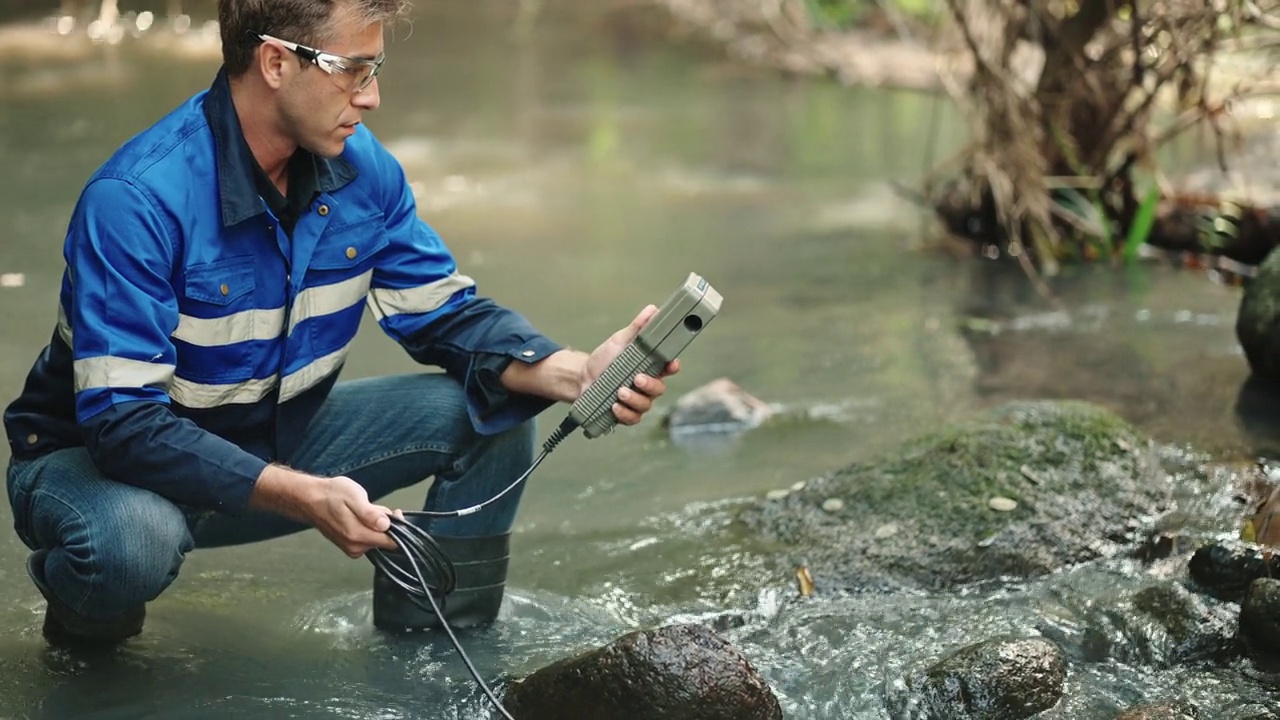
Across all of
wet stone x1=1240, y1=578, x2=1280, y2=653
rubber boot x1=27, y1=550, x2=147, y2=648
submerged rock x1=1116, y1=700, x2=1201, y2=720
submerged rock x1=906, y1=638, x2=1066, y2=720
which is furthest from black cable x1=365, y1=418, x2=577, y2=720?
wet stone x1=1240, y1=578, x2=1280, y2=653

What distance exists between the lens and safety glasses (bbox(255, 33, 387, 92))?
8.43ft

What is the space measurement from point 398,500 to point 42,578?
4.27 feet

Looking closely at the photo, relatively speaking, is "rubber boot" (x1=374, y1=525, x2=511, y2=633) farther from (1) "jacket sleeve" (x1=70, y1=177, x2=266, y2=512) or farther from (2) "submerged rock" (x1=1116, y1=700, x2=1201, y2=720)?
(2) "submerged rock" (x1=1116, y1=700, x2=1201, y2=720)

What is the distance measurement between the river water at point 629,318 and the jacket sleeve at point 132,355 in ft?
1.74

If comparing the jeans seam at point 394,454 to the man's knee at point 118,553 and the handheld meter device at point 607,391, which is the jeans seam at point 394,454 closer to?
the handheld meter device at point 607,391

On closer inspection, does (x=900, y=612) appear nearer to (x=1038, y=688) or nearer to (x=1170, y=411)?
(x=1038, y=688)

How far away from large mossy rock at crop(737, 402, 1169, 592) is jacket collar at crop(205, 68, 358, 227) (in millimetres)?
1592

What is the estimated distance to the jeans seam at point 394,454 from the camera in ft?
9.81

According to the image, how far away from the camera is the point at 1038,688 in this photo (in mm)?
2865

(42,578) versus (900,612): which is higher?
(42,578)

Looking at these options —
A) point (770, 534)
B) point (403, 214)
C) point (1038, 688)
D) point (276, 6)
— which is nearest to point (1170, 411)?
point (770, 534)

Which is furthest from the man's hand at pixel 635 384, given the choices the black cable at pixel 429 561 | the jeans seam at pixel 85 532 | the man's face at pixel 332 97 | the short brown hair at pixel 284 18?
the jeans seam at pixel 85 532

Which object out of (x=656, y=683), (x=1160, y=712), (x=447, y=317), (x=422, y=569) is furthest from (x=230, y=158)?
(x=1160, y=712)

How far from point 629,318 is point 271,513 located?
2.99 metres
